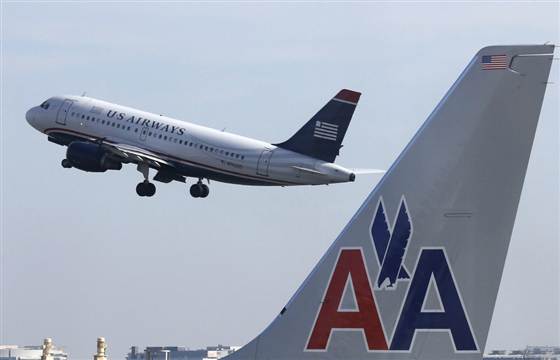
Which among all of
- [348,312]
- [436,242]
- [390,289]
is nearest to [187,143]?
[348,312]

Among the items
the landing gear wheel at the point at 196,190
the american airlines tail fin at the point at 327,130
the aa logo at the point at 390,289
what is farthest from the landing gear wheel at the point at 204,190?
the aa logo at the point at 390,289

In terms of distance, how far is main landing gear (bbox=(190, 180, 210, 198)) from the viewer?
8162 centimetres

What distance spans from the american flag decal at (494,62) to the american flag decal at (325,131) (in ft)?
201

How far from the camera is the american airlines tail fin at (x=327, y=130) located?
76.8m

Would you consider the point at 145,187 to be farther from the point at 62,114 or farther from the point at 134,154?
the point at 62,114

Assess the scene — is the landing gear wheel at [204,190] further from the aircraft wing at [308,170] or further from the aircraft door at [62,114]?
the aircraft door at [62,114]

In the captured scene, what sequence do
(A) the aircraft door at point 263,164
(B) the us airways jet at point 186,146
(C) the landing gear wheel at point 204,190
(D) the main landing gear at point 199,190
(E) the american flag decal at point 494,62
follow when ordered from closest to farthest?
(E) the american flag decal at point 494,62, (A) the aircraft door at point 263,164, (B) the us airways jet at point 186,146, (D) the main landing gear at point 199,190, (C) the landing gear wheel at point 204,190

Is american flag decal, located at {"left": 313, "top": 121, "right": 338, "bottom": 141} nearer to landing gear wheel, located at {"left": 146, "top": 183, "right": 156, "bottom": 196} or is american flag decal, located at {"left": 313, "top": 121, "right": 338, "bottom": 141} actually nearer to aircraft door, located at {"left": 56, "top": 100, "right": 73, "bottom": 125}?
landing gear wheel, located at {"left": 146, "top": 183, "right": 156, "bottom": 196}

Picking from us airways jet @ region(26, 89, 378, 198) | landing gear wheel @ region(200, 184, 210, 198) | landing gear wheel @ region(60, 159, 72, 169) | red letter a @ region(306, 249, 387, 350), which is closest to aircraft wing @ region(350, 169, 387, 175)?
us airways jet @ region(26, 89, 378, 198)

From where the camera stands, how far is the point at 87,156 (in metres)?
77.5

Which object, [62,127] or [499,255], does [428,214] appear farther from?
[62,127]

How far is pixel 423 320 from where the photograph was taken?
16.4 metres

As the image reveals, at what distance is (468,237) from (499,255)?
0.48 metres

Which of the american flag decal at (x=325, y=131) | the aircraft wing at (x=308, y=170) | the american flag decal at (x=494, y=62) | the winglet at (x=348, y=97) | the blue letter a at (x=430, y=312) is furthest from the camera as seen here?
the winglet at (x=348, y=97)
